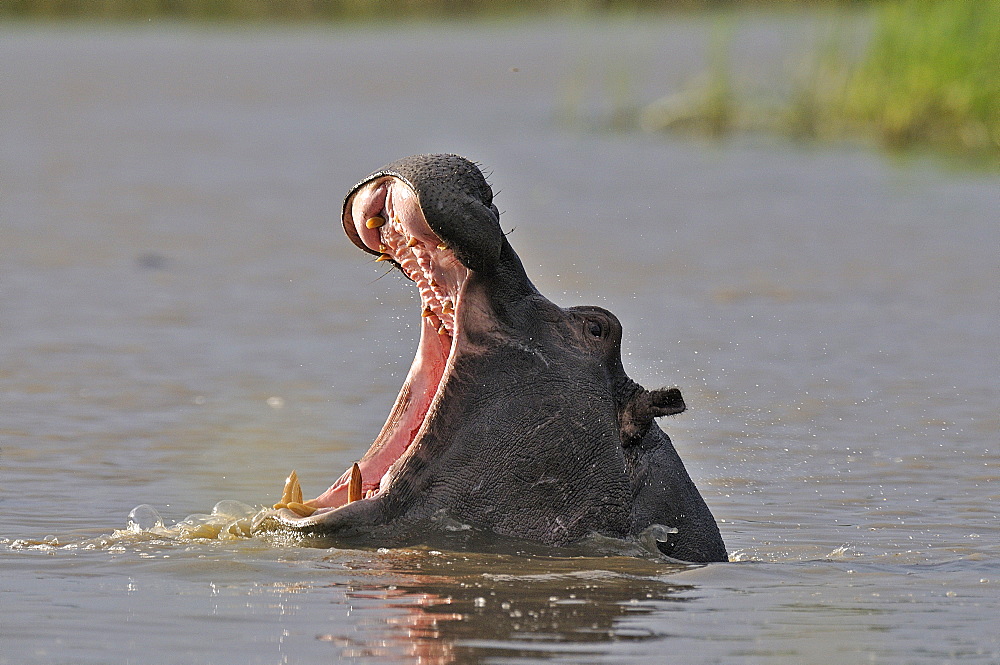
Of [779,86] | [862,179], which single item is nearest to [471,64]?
[779,86]

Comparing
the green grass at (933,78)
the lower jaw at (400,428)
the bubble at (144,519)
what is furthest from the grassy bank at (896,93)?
the bubble at (144,519)

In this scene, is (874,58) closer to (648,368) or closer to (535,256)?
(535,256)

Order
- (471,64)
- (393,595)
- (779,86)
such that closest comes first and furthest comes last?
1. (393,595)
2. (779,86)
3. (471,64)

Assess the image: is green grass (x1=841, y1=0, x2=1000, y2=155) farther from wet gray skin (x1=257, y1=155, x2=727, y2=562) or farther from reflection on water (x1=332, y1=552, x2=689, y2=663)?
reflection on water (x1=332, y1=552, x2=689, y2=663)

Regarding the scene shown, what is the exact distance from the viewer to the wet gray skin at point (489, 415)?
516 cm

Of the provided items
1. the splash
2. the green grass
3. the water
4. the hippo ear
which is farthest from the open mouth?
the green grass

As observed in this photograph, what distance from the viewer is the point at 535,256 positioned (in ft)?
40.1

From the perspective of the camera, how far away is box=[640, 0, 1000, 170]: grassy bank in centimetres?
1698

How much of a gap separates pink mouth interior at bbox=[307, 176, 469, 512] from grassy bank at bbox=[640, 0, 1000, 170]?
12.2 m

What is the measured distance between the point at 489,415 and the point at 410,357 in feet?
14.9

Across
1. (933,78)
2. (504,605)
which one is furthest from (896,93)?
(504,605)

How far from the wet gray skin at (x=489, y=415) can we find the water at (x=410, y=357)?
14cm

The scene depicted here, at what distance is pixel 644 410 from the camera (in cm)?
542

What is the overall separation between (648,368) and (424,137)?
392 inches
